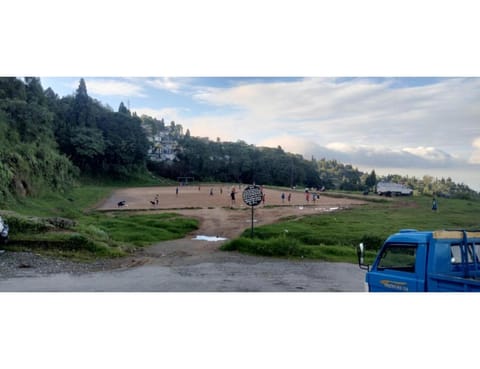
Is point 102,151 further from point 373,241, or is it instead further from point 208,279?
point 373,241

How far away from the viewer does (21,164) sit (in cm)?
1030

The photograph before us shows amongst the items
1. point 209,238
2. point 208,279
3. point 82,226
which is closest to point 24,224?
point 82,226

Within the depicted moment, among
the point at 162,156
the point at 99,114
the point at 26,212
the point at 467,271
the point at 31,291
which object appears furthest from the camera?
the point at 162,156

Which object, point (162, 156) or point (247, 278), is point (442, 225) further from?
point (162, 156)

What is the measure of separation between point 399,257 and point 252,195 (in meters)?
6.56

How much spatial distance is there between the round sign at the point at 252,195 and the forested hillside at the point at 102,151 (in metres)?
0.28

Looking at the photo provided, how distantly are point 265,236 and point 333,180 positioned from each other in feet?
7.96

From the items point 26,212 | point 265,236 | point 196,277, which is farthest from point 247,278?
point 26,212

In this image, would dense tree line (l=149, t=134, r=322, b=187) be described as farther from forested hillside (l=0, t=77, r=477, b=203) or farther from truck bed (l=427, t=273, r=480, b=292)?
truck bed (l=427, t=273, r=480, b=292)

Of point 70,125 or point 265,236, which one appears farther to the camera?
point 70,125

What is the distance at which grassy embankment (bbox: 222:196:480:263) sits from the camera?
8.76 meters

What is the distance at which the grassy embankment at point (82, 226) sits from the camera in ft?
29.9

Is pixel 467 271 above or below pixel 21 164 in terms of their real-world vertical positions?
below

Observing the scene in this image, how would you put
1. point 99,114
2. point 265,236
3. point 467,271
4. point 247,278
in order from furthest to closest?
1. point 99,114
2. point 265,236
3. point 247,278
4. point 467,271
